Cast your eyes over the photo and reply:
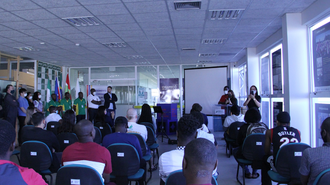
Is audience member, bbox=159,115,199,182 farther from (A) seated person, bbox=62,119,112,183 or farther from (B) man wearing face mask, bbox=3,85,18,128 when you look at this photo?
(B) man wearing face mask, bbox=3,85,18,128

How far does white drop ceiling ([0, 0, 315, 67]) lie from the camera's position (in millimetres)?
3900

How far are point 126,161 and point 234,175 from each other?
6.98 ft

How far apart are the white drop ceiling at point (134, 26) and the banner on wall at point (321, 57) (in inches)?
23.4

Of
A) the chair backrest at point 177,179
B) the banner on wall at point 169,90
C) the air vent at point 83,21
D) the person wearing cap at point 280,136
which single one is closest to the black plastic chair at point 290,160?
the person wearing cap at point 280,136

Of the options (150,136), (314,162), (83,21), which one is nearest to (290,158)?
(314,162)

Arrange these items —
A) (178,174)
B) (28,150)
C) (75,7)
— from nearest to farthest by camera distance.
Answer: (178,174) → (28,150) → (75,7)

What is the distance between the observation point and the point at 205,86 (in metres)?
8.30

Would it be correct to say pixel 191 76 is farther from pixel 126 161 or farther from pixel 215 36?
pixel 126 161

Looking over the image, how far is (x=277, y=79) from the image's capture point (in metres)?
5.95

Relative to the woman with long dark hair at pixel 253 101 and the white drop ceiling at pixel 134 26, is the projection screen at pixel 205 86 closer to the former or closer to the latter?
the white drop ceiling at pixel 134 26

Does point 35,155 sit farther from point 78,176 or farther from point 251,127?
point 251,127

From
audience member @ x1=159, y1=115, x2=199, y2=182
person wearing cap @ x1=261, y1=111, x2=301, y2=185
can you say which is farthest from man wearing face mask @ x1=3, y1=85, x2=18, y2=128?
person wearing cap @ x1=261, y1=111, x2=301, y2=185

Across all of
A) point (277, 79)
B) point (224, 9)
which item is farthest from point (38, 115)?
point (277, 79)

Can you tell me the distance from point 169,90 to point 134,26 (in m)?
6.10
